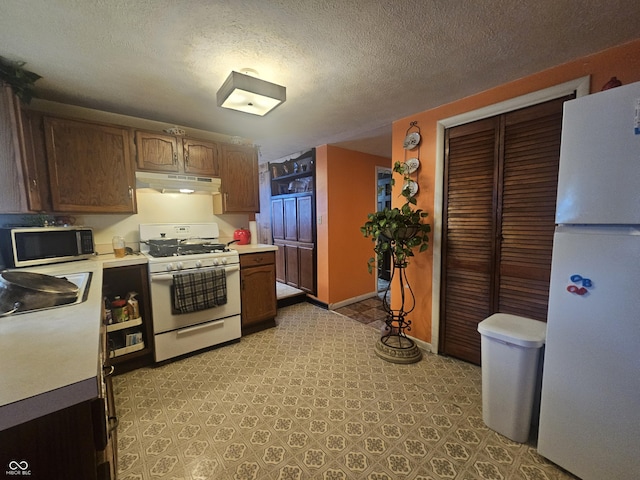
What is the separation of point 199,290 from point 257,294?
0.68 meters

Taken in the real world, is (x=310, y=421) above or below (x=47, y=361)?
below

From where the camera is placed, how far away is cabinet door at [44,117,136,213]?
81.1 inches

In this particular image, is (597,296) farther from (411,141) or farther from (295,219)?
(295,219)

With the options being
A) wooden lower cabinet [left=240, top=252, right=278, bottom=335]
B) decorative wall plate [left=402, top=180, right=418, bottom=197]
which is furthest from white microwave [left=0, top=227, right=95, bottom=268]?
decorative wall plate [left=402, top=180, right=418, bottom=197]

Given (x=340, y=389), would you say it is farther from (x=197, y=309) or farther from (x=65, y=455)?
(x=65, y=455)

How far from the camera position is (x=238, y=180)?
3.03 meters

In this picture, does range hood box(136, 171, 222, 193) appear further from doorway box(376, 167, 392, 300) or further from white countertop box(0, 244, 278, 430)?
doorway box(376, 167, 392, 300)

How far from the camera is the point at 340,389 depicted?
6.51 ft

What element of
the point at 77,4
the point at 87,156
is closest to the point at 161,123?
the point at 87,156

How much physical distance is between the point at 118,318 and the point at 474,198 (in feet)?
10.2

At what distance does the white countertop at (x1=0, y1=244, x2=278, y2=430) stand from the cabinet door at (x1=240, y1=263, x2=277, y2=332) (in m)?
1.71

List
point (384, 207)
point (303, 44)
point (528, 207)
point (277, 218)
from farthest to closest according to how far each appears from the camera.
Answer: point (384, 207)
point (277, 218)
point (528, 207)
point (303, 44)

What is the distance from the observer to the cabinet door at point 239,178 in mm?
2932

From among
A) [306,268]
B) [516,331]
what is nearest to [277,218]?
[306,268]
